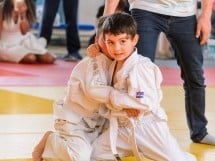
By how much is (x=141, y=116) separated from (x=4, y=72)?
2851 millimetres

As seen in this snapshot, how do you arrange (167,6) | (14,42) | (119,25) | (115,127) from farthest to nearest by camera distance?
(14,42) → (167,6) → (115,127) → (119,25)

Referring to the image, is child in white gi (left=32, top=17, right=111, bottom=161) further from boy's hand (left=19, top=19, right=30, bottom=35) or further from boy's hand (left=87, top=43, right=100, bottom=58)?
boy's hand (left=19, top=19, right=30, bottom=35)

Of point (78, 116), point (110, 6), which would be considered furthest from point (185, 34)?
point (78, 116)

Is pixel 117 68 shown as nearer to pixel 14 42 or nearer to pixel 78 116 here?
pixel 78 116

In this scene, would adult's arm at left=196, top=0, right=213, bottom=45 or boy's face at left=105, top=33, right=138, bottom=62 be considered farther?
adult's arm at left=196, top=0, right=213, bottom=45

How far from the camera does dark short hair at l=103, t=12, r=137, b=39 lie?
2068 mm

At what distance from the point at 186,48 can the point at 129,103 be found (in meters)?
0.54

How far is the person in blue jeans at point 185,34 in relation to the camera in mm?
2350

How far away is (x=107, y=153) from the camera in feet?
7.28

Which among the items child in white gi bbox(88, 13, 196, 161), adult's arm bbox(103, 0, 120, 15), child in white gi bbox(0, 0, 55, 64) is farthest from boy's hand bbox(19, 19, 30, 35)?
child in white gi bbox(88, 13, 196, 161)

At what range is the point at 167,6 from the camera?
239 centimetres

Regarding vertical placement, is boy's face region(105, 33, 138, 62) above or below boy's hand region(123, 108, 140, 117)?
above

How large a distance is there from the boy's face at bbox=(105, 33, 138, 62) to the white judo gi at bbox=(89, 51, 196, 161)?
4cm

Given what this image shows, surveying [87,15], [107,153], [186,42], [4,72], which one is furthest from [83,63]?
[87,15]
